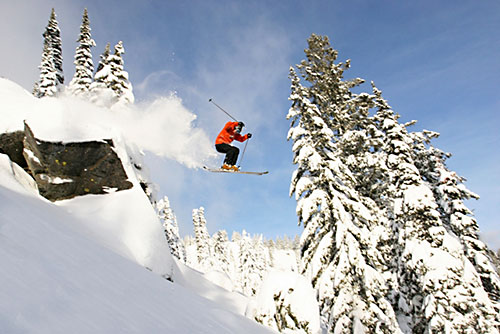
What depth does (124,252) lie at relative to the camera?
36.1ft

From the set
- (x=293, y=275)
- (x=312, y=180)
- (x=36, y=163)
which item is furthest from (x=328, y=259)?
(x=36, y=163)

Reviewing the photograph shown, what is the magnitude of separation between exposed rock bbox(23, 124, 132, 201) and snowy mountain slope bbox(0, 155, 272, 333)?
Result: 336 inches

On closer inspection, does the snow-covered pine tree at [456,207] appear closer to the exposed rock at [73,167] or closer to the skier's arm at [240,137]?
the skier's arm at [240,137]

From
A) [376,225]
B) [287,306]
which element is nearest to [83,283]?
[287,306]

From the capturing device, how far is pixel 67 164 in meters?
13.6

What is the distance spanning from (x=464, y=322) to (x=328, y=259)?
20.9 ft

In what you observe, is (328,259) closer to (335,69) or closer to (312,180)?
(312,180)

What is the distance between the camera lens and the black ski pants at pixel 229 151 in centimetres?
1287

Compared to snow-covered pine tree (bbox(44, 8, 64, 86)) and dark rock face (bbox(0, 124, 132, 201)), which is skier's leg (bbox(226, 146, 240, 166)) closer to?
dark rock face (bbox(0, 124, 132, 201))

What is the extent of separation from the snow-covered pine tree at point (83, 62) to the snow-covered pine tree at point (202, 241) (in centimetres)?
3400

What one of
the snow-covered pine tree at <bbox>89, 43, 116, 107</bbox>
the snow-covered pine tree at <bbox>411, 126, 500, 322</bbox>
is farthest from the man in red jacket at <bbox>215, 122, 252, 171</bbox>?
the snow-covered pine tree at <bbox>89, 43, 116, 107</bbox>

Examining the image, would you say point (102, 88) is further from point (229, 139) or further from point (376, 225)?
point (376, 225)

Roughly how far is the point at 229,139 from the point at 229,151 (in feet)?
1.90

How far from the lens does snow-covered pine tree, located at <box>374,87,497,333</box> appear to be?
12602mm
